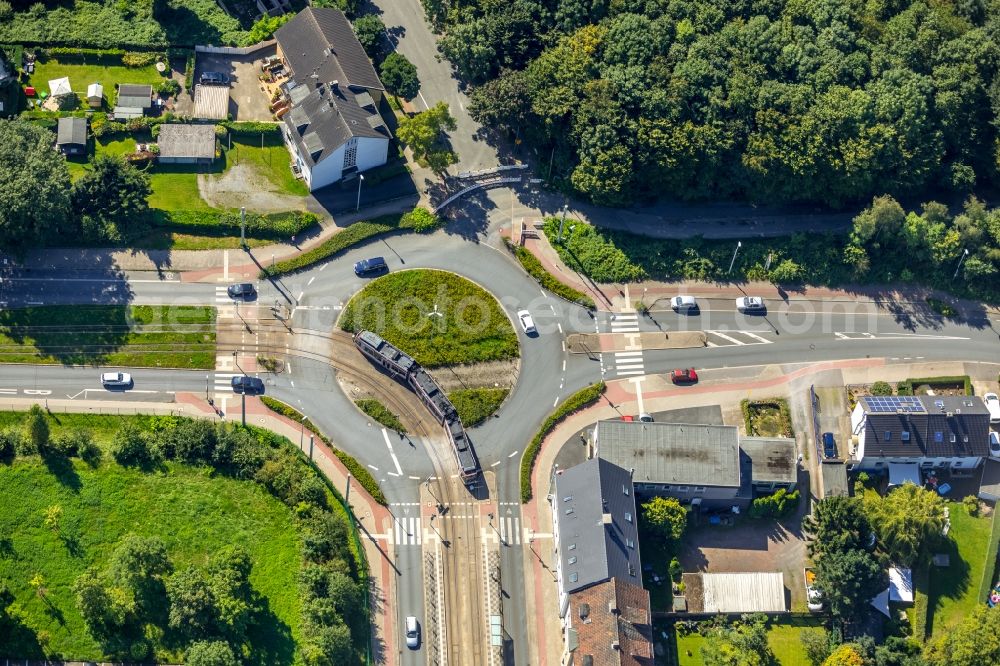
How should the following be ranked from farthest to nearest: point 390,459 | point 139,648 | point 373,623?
1. point 390,459
2. point 373,623
3. point 139,648

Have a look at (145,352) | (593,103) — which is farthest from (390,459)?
(593,103)

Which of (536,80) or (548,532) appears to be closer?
(548,532)

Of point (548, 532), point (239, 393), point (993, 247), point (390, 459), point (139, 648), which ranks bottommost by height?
point (139, 648)

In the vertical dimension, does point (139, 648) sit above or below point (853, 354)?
below

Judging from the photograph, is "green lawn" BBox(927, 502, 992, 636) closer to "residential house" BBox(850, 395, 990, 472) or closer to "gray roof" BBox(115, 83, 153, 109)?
"residential house" BBox(850, 395, 990, 472)

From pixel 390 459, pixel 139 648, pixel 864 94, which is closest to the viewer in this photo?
pixel 139 648

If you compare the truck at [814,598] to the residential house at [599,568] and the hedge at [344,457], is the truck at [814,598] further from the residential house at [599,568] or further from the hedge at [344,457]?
the hedge at [344,457]

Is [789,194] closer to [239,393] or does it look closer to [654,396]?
[654,396]
